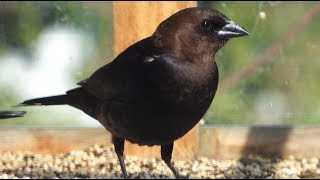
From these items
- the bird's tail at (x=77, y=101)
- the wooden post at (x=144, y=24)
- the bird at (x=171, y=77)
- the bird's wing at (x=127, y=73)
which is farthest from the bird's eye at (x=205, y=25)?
the wooden post at (x=144, y=24)

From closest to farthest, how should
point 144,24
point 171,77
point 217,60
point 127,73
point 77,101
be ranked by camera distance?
point 171,77 < point 127,73 < point 77,101 < point 144,24 < point 217,60

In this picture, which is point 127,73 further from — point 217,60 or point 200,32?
point 217,60

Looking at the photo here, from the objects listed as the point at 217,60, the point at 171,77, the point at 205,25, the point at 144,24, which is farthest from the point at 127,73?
the point at 217,60

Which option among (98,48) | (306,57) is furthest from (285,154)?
(98,48)

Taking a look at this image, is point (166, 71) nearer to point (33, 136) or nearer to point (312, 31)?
point (33, 136)

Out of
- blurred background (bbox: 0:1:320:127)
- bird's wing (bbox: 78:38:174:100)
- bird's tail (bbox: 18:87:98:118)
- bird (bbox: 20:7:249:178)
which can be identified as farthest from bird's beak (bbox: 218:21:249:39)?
blurred background (bbox: 0:1:320:127)

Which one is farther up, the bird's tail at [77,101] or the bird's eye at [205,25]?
the bird's eye at [205,25]

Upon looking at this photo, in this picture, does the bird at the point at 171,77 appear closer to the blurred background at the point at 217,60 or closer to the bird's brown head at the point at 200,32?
the bird's brown head at the point at 200,32
